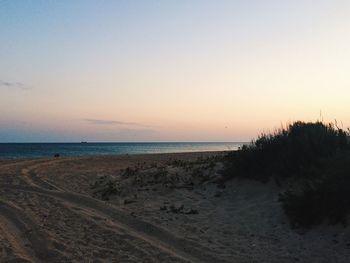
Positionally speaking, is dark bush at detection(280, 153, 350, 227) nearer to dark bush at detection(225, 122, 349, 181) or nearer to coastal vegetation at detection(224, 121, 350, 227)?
coastal vegetation at detection(224, 121, 350, 227)

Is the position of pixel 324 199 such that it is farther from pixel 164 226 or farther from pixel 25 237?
pixel 25 237

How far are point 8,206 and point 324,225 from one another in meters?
7.98

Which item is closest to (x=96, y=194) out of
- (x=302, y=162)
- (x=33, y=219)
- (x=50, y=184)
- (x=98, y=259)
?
(x=50, y=184)

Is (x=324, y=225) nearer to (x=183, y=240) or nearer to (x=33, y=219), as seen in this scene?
(x=183, y=240)

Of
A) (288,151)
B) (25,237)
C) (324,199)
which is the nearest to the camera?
(25,237)

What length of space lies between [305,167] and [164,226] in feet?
13.2

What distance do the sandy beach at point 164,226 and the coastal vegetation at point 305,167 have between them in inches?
12.1

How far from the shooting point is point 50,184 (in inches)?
730

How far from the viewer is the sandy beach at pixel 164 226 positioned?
8.43 m

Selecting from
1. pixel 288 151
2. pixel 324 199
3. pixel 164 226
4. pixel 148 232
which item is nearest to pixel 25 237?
pixel 148 232

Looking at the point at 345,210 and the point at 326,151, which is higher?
the point at 326,151

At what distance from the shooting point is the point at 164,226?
422 inches

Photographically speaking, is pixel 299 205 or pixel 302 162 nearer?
pixel 299 205

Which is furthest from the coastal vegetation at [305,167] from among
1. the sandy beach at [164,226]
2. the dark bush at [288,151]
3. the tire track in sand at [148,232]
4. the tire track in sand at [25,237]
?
the tire track in sand at [25,237]
